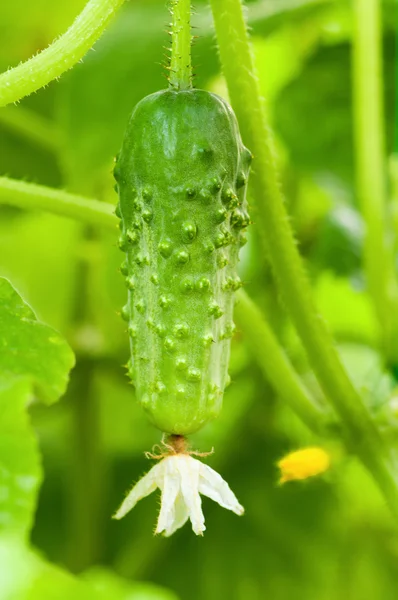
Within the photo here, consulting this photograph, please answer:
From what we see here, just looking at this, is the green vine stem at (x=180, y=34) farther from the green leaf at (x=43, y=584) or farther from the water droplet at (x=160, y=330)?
the green leaf at (x=43, y=584)

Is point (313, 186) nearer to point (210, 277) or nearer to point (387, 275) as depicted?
point (387, 275)

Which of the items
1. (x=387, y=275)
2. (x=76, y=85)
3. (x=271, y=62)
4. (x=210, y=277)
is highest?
(x=271, y=62)

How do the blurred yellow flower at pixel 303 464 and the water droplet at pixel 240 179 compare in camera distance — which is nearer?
the water droplet at pixel 240 179

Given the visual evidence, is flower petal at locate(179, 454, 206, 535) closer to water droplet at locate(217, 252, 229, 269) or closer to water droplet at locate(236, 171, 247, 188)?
water droplet at locate(217, 252, 229, 269)

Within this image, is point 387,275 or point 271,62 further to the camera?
point 271,62

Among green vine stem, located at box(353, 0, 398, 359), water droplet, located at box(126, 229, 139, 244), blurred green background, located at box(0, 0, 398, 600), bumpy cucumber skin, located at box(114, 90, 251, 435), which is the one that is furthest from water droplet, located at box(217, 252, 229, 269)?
blurred green background, located at box(0, 0, 398, 600)

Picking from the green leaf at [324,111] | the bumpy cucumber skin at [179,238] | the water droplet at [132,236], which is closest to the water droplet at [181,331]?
the bumpy cucumber skin at [179,238]

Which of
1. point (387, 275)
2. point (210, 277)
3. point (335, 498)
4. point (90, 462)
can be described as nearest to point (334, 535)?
point (335, 498)

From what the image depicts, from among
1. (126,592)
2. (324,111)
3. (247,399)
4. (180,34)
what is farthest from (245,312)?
(324,111)
